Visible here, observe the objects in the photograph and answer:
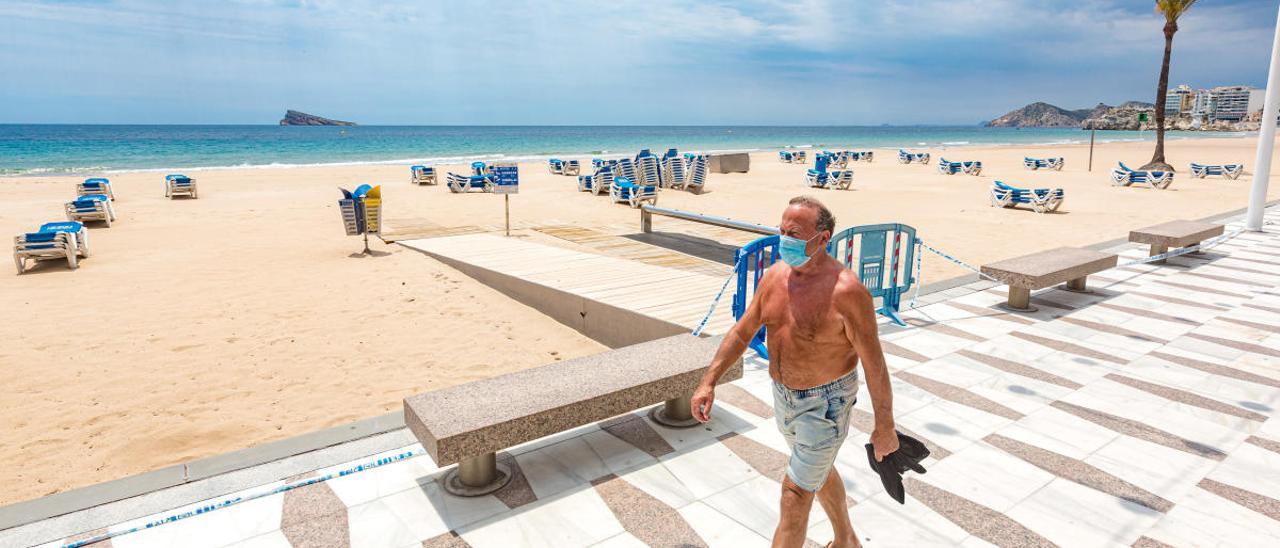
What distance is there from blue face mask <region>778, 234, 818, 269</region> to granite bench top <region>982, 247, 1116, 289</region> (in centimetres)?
547

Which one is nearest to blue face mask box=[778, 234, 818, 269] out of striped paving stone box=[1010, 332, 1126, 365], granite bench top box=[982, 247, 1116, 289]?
striped paving stone box=[1010, 332, 1126, 365]

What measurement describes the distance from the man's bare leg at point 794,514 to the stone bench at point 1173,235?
936 centimetres

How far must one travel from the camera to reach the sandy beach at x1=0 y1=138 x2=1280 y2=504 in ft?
16.9

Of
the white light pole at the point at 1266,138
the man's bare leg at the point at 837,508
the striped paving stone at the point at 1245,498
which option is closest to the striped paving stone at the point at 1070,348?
the striped paving stone at the point at 1245,498

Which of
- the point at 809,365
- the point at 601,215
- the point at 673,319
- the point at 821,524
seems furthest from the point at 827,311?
the point at 601,215

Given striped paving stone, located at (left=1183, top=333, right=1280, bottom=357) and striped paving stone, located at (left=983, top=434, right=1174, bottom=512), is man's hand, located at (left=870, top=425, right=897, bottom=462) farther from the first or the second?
striped paving stone, located at (left=1183, top=333, right=1280, bottom=357)

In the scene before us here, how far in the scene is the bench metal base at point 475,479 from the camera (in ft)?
11.9

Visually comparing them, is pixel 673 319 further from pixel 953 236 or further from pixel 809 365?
pixel 953 236

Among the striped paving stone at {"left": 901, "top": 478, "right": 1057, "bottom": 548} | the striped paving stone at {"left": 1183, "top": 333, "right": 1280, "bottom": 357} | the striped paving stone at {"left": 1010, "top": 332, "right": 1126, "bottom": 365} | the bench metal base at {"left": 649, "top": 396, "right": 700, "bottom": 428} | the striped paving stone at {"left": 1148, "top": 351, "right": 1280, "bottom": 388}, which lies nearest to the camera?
the striped paving stone at {"left": 901, "top": 478, "right": 1057, "bottom": 548}

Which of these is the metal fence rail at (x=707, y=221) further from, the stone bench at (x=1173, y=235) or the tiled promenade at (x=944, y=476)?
the stone bench at (x=1173, y=235)

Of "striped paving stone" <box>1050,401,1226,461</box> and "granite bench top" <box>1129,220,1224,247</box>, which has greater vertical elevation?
"granite bench top" <box>1129,220,1224,247</box>

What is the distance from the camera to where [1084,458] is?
3.98 m

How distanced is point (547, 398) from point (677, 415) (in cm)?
112

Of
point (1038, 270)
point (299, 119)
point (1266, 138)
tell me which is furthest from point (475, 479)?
point (299, 119)
